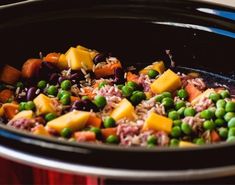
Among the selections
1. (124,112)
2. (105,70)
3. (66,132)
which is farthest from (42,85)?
(66,132)

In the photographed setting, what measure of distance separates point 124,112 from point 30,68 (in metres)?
0.66

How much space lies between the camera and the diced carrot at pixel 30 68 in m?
2.90

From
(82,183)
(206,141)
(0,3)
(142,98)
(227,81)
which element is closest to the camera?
(82,183)

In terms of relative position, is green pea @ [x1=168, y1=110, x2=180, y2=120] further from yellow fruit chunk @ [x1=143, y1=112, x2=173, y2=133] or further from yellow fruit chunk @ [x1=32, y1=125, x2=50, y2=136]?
yellow fruit chunk @ [x1=32, y1=125, x2=50, y2=136]

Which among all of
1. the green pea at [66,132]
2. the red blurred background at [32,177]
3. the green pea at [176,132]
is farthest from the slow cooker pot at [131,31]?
the red blurred background at [32,177]

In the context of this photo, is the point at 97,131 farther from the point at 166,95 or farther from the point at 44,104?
the point at 166,95

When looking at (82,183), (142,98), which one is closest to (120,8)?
(142,98)

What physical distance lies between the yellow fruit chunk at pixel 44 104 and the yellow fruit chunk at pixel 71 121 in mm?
157

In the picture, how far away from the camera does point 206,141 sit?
2344mm

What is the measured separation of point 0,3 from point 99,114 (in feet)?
4.30

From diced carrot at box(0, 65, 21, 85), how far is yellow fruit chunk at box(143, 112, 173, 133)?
33.0 inches

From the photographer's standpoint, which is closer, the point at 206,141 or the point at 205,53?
the point at 206,141

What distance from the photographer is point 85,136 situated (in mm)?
2195

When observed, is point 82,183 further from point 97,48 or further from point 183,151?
point 97,48
